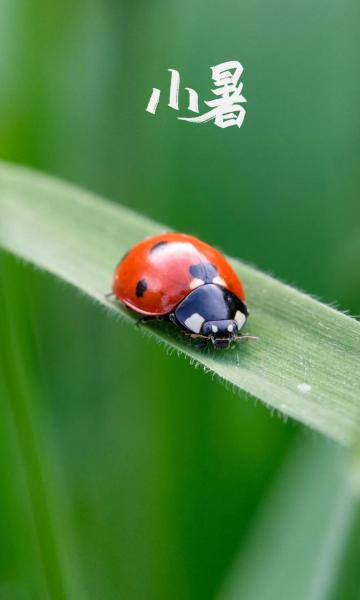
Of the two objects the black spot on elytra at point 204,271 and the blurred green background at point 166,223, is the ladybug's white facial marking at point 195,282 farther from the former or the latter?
the blurred green background at point 166,223

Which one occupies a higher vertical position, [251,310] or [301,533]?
[251,310]

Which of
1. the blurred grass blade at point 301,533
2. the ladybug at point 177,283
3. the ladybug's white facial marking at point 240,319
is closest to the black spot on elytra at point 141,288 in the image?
the ladybug at point 177,283

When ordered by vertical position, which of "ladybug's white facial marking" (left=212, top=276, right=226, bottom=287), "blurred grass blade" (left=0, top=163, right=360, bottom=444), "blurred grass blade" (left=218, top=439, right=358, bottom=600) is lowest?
"blurred grass blade" (left=218, top=439, right=358, bottom=600)

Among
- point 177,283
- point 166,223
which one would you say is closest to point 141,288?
point 177,283

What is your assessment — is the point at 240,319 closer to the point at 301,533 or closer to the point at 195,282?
the point at 195,282

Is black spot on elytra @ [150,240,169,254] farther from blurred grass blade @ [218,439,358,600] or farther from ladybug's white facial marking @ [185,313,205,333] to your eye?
blurred grass blade @ [218,439,358,600]

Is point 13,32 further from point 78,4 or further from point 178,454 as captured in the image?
point 178,454

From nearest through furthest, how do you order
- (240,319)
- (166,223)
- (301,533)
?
1. (301,533)
2. (240,319)
3. (166,223)

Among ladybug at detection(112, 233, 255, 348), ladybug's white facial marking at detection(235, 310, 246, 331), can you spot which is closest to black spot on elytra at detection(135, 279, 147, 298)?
ladybug at detection(112, 233, 255, 348)
